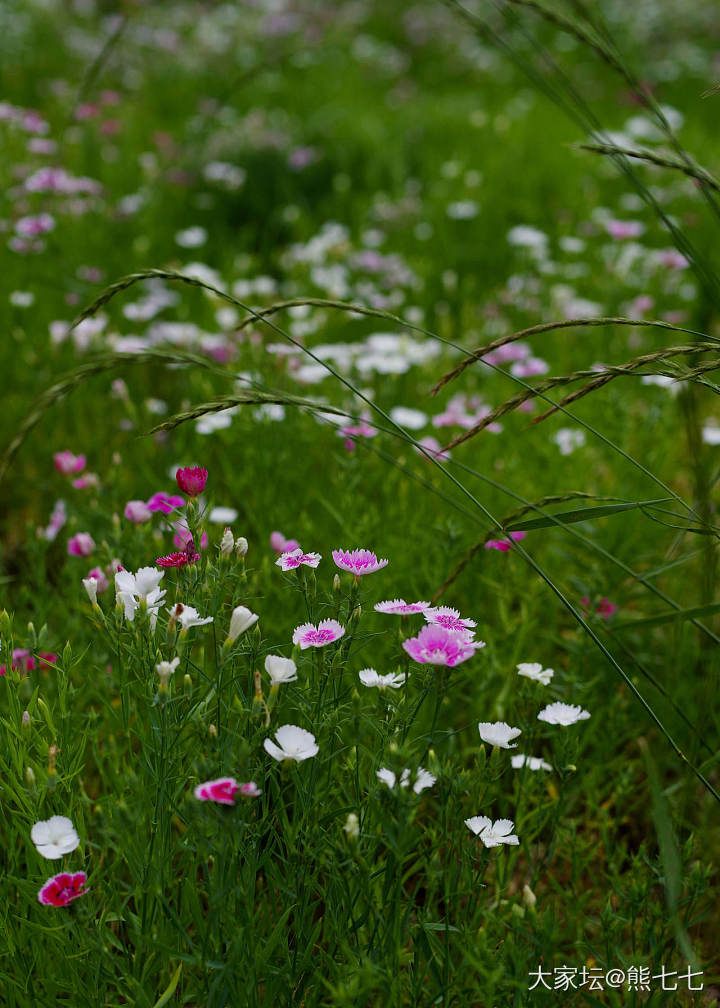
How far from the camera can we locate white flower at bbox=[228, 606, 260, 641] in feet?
3.95

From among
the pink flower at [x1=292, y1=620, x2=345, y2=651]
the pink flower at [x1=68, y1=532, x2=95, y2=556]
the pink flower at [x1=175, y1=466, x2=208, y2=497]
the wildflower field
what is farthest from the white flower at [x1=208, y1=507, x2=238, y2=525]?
the pink flower at [x1=292, y1=620, x2=345, y2=651]

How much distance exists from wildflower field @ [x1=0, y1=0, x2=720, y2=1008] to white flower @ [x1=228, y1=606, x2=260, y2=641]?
0.05 metres

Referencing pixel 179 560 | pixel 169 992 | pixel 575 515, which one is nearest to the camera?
pixel 169 992

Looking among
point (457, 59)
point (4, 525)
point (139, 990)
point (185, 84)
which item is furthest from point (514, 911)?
point (457, 59)

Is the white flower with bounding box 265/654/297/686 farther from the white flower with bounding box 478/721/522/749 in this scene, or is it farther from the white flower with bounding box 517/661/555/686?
the white flower with bounding box 517/661/555/686

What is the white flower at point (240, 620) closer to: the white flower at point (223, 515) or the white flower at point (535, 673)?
the white flower at point (535, 673)

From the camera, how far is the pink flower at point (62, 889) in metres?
1.09

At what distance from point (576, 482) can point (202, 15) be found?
932cm

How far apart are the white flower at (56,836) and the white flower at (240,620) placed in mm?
315

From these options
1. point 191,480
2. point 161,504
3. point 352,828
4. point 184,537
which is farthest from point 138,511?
point 352,828

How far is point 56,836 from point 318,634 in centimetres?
43

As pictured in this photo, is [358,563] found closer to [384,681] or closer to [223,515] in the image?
[384,681]

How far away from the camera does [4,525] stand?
266 centimetres

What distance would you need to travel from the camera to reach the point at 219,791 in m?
1.01
